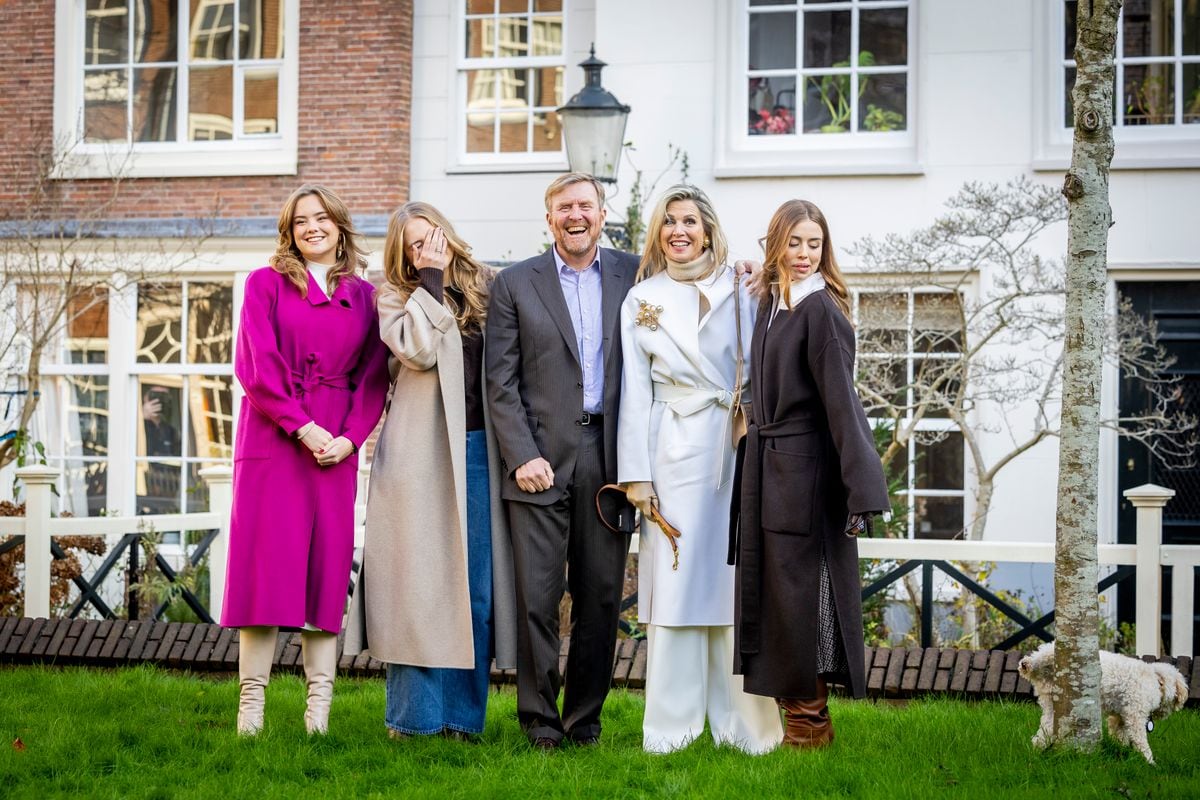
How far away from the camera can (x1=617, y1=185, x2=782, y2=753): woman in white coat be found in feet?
17.4

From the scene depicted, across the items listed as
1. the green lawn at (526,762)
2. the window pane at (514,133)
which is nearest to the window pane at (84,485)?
the window pane at (514,133)

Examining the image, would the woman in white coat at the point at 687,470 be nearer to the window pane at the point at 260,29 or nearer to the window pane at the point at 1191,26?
the window pane at the point at 1191,26

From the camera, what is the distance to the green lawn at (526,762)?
15.4ft

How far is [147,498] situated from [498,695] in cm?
676

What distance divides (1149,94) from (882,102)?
1987 millimetres

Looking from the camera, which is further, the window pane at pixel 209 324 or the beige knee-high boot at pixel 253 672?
the window pane at pixel 209 324

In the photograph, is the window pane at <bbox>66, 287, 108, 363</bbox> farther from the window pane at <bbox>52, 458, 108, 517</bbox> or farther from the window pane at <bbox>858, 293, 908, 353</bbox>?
the window pane at <bbox>858, 293, 908, 353</bbox>

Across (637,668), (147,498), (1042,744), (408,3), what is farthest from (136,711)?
(408,3)

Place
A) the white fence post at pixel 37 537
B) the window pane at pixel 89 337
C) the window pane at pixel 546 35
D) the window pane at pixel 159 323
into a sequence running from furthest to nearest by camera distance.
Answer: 1. the window pane at pixel 89 337
2. the window pane at pixel 159 323
3. the window pane at pixel 546 35
4. the white fence post at pixel 37 537

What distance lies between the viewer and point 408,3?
1181 centimetres

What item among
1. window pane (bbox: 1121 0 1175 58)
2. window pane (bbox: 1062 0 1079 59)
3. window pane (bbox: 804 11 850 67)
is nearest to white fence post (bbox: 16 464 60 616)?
window pane (bbox: 804 11 850 67)

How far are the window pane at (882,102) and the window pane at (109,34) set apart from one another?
6.53 meters

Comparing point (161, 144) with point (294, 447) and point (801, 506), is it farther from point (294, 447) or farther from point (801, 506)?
point (801, 506)

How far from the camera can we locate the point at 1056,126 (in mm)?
10516
